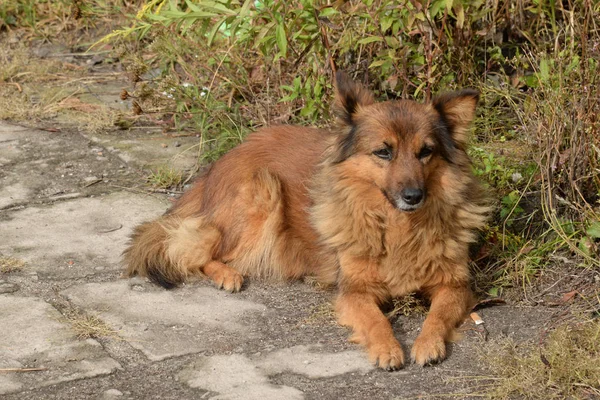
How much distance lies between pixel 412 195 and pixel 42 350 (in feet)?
6.24

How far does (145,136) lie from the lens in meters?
7.42

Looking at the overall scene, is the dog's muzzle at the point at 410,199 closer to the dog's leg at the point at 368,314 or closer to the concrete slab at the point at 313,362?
the dog's leg at the point at 368,314

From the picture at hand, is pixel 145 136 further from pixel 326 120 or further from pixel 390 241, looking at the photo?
pixel 390 241

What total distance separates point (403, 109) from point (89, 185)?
2.75 metres

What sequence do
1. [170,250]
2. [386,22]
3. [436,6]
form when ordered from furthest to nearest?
[386,22]
[436,6]
[170,250]

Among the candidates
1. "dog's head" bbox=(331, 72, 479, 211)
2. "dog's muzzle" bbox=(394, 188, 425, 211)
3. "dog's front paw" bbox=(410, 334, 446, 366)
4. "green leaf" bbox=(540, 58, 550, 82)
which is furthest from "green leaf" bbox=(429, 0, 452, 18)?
"dog's front paw" bbox=(410, 334, 446, 366)

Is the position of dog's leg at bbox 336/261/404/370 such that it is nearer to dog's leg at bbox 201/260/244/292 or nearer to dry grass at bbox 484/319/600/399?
dry grass at bbox 484/319/600/399

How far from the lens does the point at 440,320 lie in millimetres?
4477

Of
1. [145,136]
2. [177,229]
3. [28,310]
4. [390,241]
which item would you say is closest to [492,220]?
[390,241]

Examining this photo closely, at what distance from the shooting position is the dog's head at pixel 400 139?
4562 mm

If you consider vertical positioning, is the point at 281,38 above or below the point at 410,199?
above

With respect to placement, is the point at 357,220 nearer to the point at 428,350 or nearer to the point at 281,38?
the point at 428,350

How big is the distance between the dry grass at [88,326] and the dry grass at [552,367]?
1.83 metres

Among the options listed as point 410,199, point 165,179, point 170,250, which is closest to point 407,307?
point 410,199
